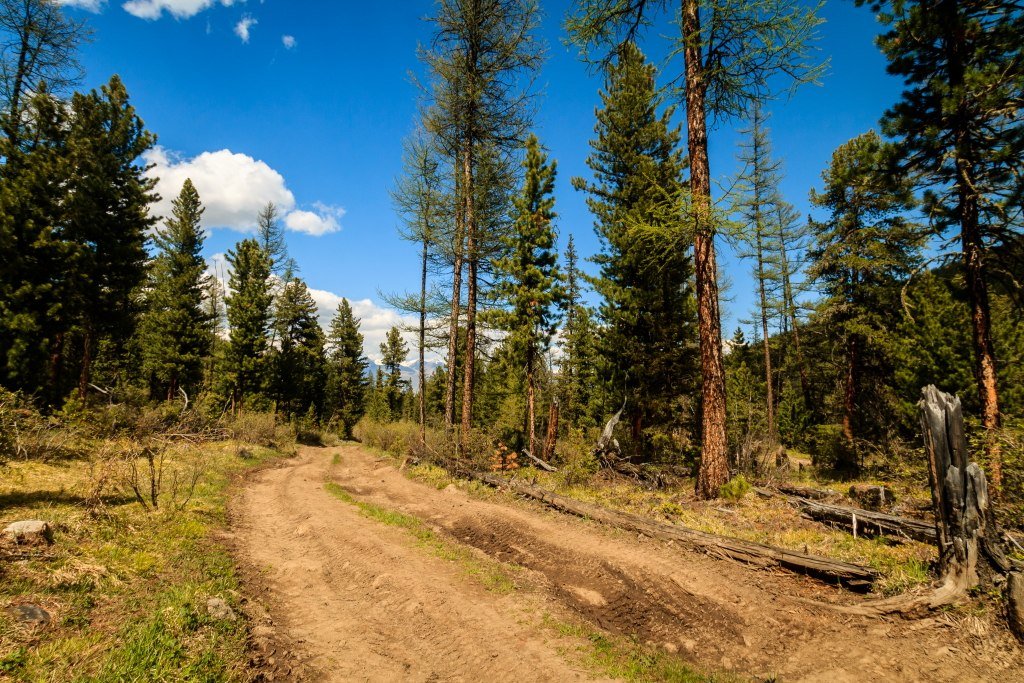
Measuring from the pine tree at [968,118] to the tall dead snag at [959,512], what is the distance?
6338 mm

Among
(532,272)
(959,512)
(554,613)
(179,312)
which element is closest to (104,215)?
(179,312)

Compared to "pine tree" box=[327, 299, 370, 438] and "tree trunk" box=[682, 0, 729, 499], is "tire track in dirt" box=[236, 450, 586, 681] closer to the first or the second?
"tree trunk" box=[682, 0, 729, 499]

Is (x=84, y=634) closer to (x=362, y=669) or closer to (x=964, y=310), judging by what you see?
(x=362, y=669)

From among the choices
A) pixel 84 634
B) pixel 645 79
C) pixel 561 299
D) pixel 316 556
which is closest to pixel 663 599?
pixel 316 556

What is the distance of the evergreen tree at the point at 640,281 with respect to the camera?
1723 centimetres

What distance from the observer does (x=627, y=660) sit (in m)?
4.73

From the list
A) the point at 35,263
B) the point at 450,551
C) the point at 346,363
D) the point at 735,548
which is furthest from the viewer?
the point at 346,363

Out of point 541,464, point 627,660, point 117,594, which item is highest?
point 117,594

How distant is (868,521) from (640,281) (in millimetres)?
11794

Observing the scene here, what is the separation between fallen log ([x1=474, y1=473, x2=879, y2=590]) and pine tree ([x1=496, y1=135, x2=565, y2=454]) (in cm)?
803

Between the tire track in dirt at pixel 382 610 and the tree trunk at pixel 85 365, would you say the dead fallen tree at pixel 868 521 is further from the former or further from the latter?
the tree trunk at pixel 85 365

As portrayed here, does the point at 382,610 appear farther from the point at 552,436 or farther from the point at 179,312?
the point at 179,312

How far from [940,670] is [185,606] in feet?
26.9

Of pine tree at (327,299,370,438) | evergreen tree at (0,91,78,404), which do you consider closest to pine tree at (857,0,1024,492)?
evergreen tree at (0,91,78,404)
